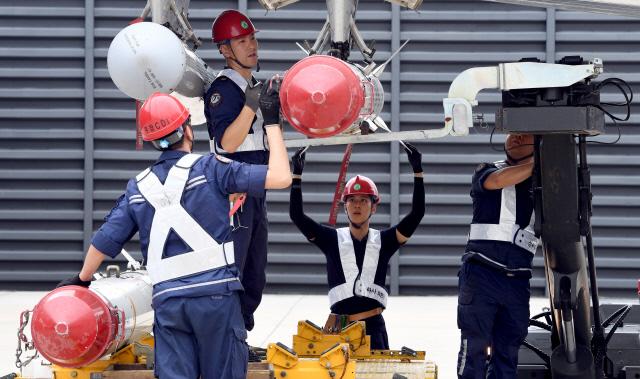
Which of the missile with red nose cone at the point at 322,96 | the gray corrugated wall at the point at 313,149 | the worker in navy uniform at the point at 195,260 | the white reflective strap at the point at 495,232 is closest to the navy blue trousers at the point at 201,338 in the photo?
the worker in navy uniform at the point at 195,260

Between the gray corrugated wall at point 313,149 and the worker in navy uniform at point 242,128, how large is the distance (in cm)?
746

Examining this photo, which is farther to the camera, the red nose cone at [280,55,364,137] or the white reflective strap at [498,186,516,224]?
the white reflective strap at [498,186,516,224]

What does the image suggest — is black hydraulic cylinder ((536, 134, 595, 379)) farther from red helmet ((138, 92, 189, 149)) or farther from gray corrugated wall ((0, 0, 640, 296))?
gray corrugated wall ((0, 0, 640, 296))

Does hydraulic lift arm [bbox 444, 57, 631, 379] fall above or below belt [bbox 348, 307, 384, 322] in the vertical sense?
above

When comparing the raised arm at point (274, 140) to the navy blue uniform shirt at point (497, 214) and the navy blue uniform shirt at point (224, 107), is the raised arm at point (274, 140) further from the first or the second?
the navy blue uniform shirt at point (497, 214)

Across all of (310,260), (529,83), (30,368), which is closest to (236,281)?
(30,368)

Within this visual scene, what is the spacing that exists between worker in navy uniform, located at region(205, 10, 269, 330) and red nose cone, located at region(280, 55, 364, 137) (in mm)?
742

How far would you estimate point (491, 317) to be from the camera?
6.69 metres

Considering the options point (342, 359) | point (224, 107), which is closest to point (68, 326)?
point (342, 359)

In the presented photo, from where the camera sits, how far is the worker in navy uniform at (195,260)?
504 cm

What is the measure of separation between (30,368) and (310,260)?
27.7 ft

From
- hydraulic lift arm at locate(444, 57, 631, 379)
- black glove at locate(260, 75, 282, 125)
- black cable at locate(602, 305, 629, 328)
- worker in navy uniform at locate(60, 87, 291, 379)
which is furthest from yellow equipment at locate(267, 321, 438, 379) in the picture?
black glove at locate(260, 75, 282, 125)

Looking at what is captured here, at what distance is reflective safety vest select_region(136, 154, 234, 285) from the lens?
5051mm

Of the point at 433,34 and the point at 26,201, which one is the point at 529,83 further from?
the point at 26,201
